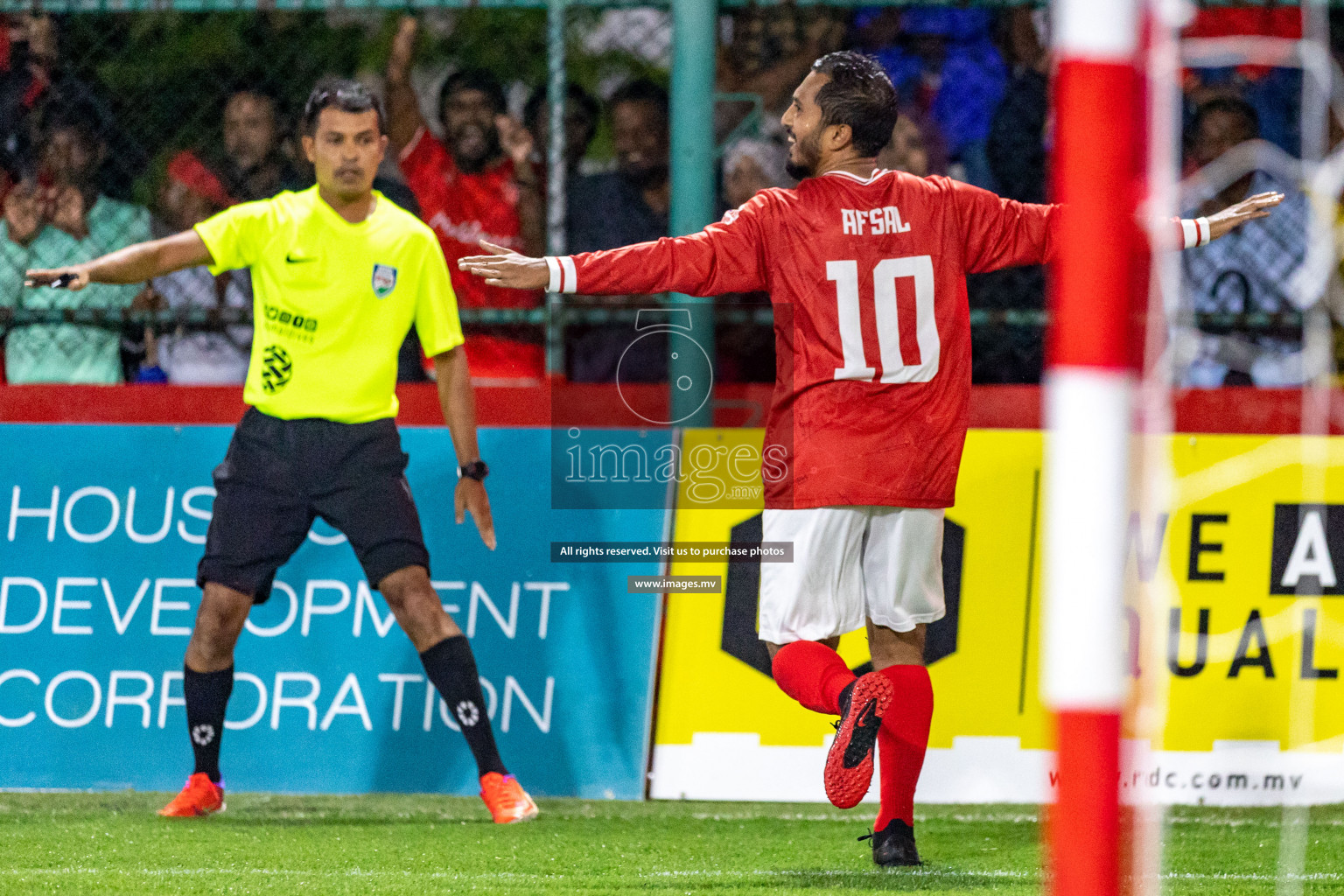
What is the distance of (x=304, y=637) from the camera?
5.45m

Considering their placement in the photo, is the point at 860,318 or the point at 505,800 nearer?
the point at 860,318

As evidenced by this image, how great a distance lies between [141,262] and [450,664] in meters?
1.45

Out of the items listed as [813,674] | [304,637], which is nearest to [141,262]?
[304,637]

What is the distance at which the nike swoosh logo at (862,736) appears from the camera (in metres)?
3.77

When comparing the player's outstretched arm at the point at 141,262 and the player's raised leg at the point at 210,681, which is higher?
the player's outstretched arm at the point at 141,262

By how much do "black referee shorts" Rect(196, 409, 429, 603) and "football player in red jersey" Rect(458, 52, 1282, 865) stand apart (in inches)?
42.7

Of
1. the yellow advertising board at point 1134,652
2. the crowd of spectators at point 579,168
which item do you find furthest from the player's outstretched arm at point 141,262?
the yellow advertising board at point 1134,652

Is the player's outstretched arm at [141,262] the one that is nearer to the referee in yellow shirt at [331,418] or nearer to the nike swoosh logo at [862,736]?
the referee in yellow shirt at [331,418]

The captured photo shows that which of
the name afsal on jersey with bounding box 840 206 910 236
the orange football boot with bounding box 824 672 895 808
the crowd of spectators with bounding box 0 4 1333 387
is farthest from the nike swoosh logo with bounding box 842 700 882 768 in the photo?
the crowd of spectators with bounding box 0 4 1333 387

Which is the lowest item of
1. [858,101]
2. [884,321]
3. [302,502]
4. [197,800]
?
A: [197,800]

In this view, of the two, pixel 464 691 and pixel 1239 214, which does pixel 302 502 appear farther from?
pixel 1239 214

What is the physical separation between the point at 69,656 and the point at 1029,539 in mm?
3103

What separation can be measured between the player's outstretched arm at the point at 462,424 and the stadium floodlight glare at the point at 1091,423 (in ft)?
11.4

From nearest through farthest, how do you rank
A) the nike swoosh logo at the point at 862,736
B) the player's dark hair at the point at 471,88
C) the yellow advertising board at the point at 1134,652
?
the nike swoosh logo at the point at 862,736 < the yellow advertising board at the point at 1134,652 < the player's dark hair at the point at 471,88
